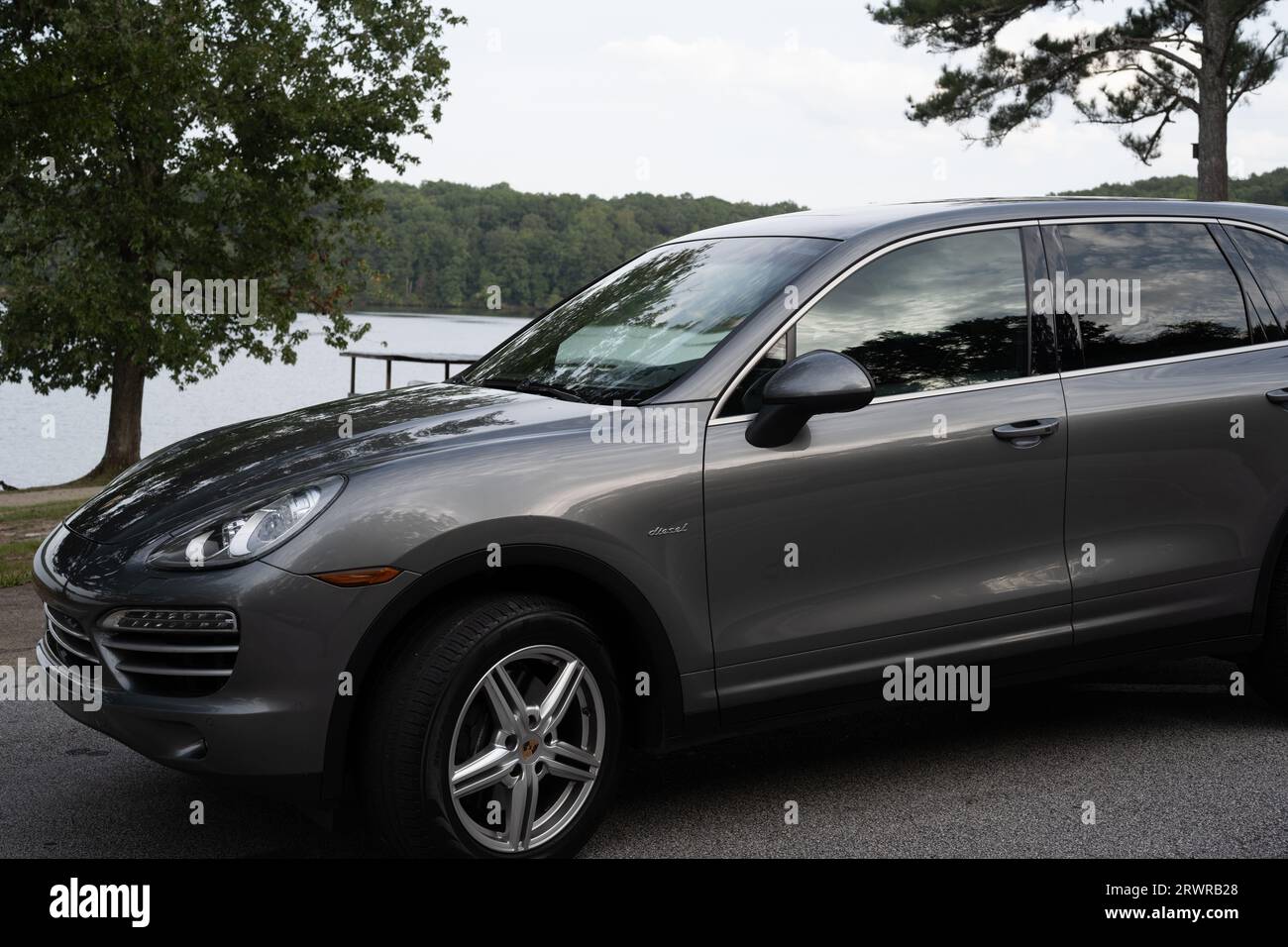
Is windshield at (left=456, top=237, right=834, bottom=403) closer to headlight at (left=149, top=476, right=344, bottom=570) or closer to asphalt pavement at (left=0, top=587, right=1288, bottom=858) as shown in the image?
headlight at (left=149, top=476, right=344, bottom=570)

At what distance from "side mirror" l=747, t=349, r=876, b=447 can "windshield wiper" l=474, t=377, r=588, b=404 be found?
0.60 m

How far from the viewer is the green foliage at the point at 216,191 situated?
70.1 feet

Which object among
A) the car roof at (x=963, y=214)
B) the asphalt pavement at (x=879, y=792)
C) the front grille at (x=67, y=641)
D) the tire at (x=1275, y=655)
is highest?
the car roof at (x=963, y=214)

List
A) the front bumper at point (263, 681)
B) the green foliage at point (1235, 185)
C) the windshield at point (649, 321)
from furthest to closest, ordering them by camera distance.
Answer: the green foliage at point (1235, 185) < the windshield at point (649, 321) < the front bumper at point (263, 681)

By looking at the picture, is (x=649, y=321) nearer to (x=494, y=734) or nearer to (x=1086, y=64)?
(x=494, y=734)

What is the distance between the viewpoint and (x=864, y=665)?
13.8 ft

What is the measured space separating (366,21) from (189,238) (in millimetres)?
5006

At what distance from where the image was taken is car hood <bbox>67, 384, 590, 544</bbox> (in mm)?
3713

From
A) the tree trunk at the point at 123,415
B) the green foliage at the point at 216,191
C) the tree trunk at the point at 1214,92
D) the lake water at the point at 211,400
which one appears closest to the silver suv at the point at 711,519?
the lake water at the point at 211,400

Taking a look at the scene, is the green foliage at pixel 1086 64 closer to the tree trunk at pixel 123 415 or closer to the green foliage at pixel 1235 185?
the green foliage at pixel 1235 185

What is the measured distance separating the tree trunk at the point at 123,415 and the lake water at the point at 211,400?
0.95 meters

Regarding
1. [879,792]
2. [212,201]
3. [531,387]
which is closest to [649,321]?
[531,387]
